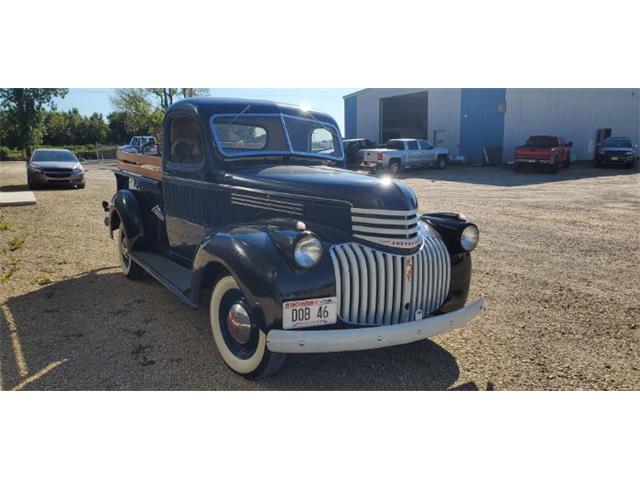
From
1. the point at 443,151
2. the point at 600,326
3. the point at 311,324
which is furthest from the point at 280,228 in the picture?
the point at 443,151

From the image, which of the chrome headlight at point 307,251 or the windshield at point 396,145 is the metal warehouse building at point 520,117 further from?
the chrome headlight at point 307,251

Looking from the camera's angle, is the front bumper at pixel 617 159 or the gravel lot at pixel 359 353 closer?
the gravel lot at pixel 359 353

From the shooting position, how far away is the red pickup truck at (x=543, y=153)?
2061cm

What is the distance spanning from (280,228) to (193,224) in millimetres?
1533

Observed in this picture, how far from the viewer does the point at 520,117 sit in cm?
2411

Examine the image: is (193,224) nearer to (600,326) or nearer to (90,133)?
(600,326)

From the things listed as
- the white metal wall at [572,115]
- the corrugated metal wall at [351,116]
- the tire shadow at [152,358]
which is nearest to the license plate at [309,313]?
the tire shadow at [152,358]

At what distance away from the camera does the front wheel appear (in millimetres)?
3078

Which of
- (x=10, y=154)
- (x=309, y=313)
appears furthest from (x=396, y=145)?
(x=309, y=313)

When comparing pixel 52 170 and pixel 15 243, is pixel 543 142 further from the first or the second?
pixel 15 243

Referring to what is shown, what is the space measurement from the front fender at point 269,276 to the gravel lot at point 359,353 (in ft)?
1.94

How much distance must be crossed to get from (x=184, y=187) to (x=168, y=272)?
2.67 feet

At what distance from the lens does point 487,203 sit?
12328 mm

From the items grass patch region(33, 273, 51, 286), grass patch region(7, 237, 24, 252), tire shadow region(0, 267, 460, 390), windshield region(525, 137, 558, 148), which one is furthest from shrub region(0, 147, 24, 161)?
windshield region(525, 137, 558, 148)
